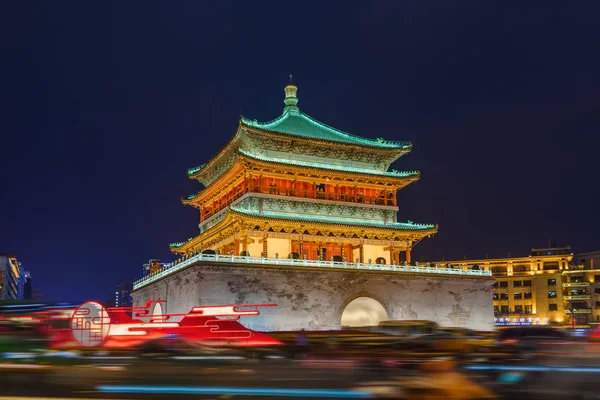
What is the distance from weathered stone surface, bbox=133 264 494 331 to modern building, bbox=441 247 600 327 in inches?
1405

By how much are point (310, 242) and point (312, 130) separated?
8.69 m

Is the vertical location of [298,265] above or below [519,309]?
above

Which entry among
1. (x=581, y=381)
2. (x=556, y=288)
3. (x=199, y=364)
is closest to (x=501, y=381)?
(x=581, y=381)

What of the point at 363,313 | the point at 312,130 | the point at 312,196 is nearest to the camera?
the point at 363,313

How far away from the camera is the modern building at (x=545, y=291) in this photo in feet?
244

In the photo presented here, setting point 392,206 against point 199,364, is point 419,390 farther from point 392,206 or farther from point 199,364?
point 392,206

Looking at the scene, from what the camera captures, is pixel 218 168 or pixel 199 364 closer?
pixel 199 364

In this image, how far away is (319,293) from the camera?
35.2 m

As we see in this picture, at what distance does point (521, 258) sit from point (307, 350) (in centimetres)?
6636

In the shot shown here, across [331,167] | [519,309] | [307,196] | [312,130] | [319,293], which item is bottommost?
[519,309]

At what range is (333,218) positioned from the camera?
39750mm

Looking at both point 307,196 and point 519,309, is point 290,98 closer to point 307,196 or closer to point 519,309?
point 307,196

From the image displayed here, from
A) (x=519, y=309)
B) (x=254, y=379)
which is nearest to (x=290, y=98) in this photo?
(x=254, y=379)

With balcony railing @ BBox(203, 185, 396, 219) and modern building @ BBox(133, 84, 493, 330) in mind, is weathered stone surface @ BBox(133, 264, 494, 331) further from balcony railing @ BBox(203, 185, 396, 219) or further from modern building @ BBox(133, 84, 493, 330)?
balcony railing @ BBox(203, 185, 396, 219)
